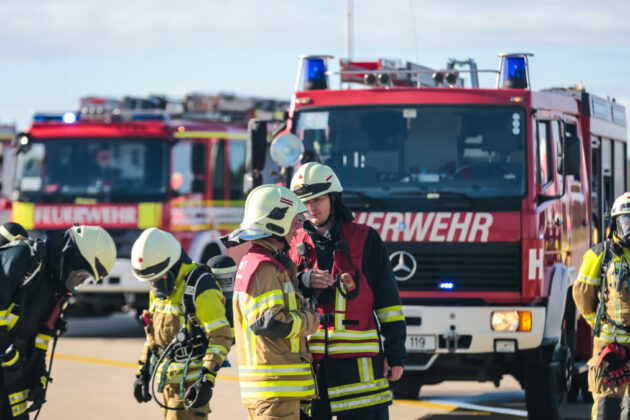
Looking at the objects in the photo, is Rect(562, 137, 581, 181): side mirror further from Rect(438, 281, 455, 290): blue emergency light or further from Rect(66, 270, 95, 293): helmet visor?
Rect(66, 270, 95, 293): helmet visor

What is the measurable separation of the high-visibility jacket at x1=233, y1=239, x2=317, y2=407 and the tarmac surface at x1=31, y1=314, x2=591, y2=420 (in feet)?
15.1

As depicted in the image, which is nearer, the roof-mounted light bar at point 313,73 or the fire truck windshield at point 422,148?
the fire truck windshield at point 422,148

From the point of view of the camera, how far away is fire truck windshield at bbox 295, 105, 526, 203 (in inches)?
354

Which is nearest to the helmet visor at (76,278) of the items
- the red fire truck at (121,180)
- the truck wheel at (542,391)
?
the truck wheel at (542,391)

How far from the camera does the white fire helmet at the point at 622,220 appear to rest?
702cm

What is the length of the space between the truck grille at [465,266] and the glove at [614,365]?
5.66 feet

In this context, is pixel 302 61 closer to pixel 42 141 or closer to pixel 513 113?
pixel 513 113

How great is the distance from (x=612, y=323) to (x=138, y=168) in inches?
370

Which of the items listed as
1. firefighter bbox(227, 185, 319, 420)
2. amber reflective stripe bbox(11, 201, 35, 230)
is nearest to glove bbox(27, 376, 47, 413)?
firefighter bbox(227, 185, 319, 420)

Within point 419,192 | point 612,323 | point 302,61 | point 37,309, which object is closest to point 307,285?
point 37,309

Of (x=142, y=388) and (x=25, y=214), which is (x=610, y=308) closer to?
(x=142, y=388)

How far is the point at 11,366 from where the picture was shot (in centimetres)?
632

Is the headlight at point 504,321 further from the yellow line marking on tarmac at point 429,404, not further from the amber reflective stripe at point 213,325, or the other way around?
the amber reflective stripe at point 213,325

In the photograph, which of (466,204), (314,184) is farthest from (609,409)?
(314,184)
